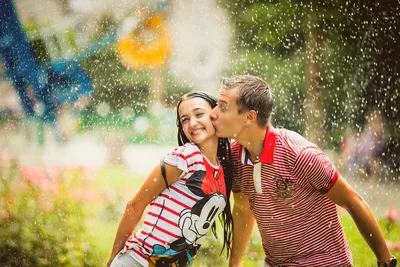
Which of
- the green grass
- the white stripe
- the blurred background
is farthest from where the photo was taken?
the blurred background

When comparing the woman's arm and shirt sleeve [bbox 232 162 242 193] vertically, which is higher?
shirt sleeve [bbox 232 162 242 193]

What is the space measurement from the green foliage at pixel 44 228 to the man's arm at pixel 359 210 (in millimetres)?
2020

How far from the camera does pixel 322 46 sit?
180 inches

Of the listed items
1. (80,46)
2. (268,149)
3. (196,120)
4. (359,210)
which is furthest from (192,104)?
(80,46)

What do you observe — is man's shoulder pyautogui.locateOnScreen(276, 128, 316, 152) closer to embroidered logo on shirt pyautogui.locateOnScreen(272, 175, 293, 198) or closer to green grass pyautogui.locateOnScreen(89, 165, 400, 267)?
embroidered logo on shirt pyautogui.locateOnScreen(272, 175, 293, 198)

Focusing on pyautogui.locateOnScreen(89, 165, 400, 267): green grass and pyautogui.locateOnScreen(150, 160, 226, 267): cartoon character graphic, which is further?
pyautogui.locateOnScreen(89, 165, 400, 267): green grass

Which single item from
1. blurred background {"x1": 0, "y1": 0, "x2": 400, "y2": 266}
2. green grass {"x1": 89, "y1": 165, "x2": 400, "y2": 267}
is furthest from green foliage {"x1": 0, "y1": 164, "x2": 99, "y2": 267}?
blurred background {"x1": 0, "y1": 0, "x2": 400, "y2": 266}

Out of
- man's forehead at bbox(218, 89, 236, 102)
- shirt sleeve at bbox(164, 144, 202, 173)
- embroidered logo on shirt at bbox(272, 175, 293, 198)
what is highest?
man's forehead at bbox(218, 89, 236, 102)

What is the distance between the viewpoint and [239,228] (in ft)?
8.37

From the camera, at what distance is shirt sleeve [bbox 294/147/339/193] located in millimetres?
2139

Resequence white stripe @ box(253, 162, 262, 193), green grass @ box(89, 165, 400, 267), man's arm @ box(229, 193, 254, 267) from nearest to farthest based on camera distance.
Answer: white stripe @ box(253, 162, 262, 193)
man's arm @ box(229, 193, 254, 267)
green grass @ box(89, 165, 400, 267)

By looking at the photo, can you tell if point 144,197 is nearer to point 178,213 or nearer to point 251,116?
point 178,213

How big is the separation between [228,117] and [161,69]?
2.30 m

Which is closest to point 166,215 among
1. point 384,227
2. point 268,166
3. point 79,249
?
point 268,166
